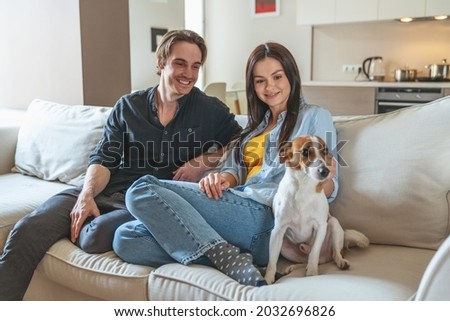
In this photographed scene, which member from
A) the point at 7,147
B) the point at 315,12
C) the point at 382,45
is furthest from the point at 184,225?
the point at 382,45

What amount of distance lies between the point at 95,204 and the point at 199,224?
1.75ft

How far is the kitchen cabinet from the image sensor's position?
15.8ft

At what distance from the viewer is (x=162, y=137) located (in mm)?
1908

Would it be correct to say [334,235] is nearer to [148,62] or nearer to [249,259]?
[249,259]

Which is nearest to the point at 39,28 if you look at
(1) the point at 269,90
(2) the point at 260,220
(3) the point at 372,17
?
(1) the point at 269,90

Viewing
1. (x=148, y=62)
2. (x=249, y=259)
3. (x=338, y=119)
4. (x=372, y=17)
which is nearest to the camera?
(x=249, y=259)

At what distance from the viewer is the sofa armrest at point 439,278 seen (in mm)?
1022

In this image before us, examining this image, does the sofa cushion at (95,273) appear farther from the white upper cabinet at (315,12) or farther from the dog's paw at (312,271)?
the white upper cabinet at (315,12)

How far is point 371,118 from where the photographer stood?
1725 millimetres

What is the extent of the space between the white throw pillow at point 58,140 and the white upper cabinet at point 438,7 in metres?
3.60

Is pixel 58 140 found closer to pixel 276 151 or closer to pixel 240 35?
pixel 276 151

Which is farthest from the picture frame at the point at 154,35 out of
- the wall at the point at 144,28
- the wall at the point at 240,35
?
the wall at the point at 240,35

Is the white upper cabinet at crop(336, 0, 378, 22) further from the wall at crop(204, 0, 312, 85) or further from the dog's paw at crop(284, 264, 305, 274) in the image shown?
the dog's paw at crop(284, 264, 305, 274)

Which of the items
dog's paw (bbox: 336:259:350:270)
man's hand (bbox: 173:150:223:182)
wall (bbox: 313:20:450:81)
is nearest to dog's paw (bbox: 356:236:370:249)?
dog's paw (bbox: 336:259:350:270)
